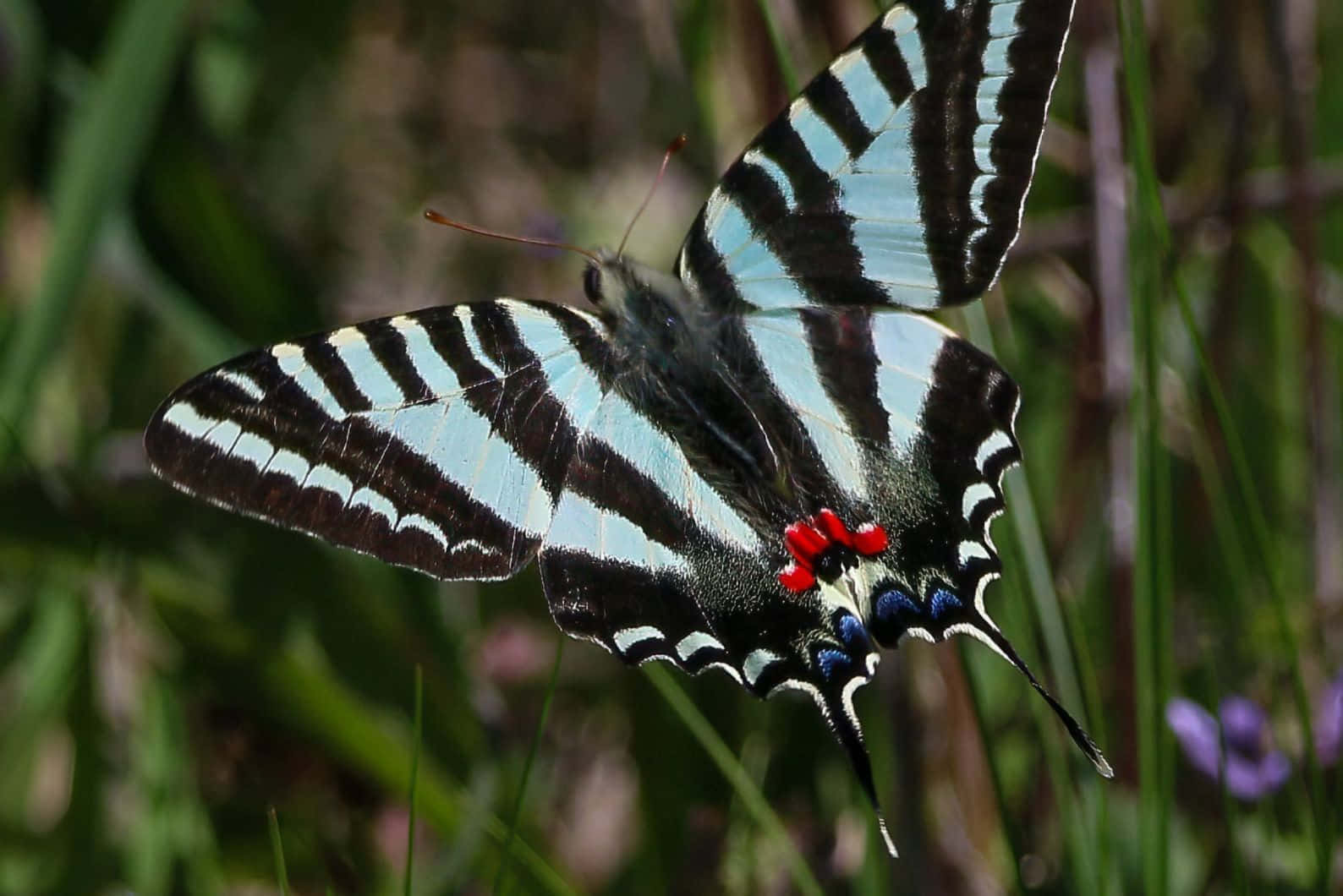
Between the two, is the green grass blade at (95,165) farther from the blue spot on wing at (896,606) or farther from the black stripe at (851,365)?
the blue spot on wing at (896,606)

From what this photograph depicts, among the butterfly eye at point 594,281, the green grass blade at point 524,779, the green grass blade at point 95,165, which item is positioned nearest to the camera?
the green grass blade at point 524,779

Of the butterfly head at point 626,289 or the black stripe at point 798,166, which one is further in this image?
the butterfly head at point 626,289

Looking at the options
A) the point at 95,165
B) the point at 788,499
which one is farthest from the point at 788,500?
the point at 95,165

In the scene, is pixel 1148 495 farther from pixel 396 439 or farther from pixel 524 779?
pixel 396 439

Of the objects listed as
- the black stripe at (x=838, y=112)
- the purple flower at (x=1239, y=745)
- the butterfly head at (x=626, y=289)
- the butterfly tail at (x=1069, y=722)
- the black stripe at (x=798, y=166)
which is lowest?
the purple flower at (x=1239, y=745)

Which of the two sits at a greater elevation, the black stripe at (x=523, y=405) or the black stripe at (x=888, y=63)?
the black stripe at (x=888, y=63)

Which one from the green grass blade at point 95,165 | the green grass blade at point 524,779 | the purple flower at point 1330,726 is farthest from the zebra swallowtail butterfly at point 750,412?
the green grass blade at point 95,165

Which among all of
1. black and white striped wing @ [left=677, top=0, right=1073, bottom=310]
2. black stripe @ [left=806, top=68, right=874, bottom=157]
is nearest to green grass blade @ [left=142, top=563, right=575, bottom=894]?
black and white striped wing @ [left=677, top=0, right=1073, bottom=310]
